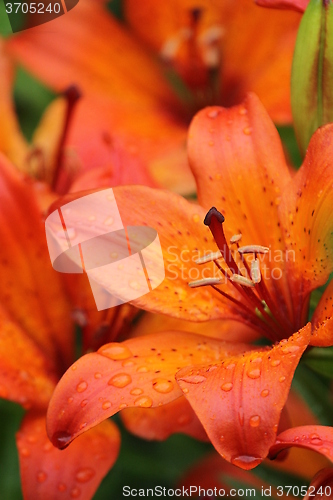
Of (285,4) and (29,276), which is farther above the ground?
(285,4)

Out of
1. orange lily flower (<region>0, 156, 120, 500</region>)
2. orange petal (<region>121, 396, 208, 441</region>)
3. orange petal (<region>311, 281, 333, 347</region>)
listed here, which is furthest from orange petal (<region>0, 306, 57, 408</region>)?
orange petal (<region>311, 281, 333, 347</region>)

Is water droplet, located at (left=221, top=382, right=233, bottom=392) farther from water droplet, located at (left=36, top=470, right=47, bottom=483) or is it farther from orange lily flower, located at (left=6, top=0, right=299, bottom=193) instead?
orange lily flower, located at (left=6, top=0, right=299, bottom=193)

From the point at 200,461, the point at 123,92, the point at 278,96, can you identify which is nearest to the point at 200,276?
the point at 200,461

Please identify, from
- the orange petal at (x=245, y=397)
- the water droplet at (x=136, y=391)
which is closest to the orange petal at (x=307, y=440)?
the orange petal at (x=245, y=397)

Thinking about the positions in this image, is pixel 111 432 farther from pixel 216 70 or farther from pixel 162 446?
pixel 216 70

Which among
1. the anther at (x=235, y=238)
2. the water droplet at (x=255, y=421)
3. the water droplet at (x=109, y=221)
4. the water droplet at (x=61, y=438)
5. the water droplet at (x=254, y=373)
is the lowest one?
the water droplet at (x=61, y=438)

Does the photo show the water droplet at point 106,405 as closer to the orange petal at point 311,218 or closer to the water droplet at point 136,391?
the water droplet at point 136,391

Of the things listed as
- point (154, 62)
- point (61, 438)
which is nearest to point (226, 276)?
point (61, 438)

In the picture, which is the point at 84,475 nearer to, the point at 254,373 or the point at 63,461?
the point at 63,461
